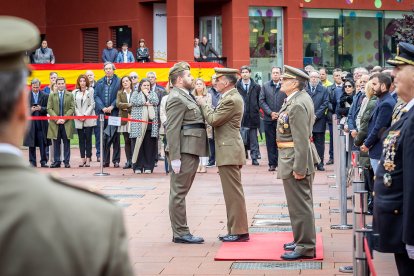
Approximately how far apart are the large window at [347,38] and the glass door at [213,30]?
3505mm

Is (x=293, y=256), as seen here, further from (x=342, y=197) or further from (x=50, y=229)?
(x=50, y=229)

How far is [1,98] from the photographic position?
98.4 inches

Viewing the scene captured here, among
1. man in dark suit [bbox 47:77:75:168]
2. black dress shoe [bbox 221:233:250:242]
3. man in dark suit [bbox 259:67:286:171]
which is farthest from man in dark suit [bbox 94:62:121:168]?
black dress shoe [bbox 221:233:250:242]

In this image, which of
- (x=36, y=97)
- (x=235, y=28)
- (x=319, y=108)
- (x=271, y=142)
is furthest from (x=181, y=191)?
(x=235, y=28)

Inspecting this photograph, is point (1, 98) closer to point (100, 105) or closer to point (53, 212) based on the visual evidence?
point (53, 212)

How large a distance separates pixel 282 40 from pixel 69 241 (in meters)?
36.8

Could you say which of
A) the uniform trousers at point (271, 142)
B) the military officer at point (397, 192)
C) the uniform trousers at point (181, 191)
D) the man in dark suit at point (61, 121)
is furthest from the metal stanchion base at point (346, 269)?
the man in dark suit at point (61, 121)

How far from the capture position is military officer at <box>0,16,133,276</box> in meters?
2.40

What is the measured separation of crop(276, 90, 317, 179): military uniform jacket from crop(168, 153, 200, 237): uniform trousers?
1.52 metres


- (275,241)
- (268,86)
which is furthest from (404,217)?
(268,86)

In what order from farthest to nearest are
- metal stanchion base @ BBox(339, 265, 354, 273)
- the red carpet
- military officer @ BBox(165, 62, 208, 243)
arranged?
1. military officer @ BBox(165, 62, 208, 243)
2. the red carpet
3. metal stanchion base @ BBox(339, 265, 354, 273)

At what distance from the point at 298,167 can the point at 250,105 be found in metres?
12.5

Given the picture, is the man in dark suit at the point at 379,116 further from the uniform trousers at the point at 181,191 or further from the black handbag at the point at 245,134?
the black handbag at the point at 245,134

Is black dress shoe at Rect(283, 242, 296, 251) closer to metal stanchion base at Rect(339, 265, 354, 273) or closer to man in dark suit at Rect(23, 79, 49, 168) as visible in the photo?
metal stanchion base at Rect(339, 265, 354, 273)
